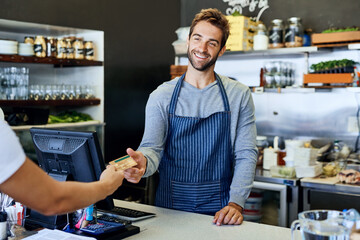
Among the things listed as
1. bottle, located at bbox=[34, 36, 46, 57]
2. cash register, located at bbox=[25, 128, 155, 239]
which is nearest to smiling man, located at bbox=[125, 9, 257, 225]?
cash register, located at bbox=[25, 128, 155, 239]

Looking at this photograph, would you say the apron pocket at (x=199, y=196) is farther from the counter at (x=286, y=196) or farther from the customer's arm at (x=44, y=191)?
the counter at (x=286, y=196)

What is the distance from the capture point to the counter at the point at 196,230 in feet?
6.30

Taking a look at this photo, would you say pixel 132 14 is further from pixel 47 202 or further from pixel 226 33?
pixel 47 202

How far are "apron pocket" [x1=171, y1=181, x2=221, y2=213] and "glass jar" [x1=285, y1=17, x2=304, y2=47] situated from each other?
7.41ft

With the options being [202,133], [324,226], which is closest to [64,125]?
[202,133]

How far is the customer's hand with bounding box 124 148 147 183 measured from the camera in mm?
2055

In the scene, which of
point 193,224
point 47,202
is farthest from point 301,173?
point 47,202

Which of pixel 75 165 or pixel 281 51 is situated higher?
pixel 281 51

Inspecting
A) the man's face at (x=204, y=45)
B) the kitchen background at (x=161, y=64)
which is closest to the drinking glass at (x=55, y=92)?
the kitchen background at (x=161, y=64)

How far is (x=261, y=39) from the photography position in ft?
14.2

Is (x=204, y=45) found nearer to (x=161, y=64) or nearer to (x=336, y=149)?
(x=336, y=149)

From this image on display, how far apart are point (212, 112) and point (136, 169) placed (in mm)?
592

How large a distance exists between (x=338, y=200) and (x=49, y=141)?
7.59 ft

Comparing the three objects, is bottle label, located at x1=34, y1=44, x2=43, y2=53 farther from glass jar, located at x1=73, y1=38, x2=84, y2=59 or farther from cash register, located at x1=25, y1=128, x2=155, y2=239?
cash register, located at x1=25, y1=128, x2=155, y2=239
